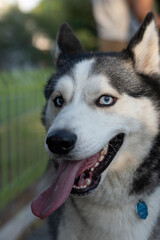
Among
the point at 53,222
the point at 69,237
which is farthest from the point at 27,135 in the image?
the point at 69,237

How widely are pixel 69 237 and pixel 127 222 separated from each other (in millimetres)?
464

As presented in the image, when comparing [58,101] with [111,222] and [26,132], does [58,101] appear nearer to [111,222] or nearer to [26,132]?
[111,222]

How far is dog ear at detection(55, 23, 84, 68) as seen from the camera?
313cm

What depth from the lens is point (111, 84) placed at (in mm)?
2496

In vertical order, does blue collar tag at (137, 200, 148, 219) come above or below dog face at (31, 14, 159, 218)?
below

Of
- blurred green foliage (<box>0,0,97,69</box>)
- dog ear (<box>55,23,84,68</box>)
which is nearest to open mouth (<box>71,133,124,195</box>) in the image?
dog ear (<box>55,23,84,68</box>)

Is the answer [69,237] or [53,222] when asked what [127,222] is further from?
[53,222]

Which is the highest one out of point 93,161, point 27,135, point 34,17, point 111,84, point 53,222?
point 111,84

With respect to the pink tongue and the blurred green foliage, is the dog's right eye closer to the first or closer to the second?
the pink tongue

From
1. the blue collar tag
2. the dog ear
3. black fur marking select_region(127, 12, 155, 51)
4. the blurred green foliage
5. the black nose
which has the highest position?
black fur marking select_region(127, 12, 155, 51)

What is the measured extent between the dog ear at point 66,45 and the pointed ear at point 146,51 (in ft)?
2.21

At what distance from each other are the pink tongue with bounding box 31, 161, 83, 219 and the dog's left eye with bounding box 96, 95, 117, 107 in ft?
1.42

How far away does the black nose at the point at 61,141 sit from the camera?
212cm

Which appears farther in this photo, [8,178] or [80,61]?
[8,178]
